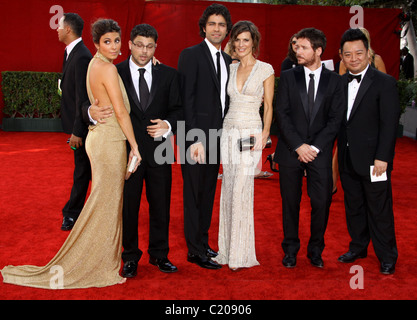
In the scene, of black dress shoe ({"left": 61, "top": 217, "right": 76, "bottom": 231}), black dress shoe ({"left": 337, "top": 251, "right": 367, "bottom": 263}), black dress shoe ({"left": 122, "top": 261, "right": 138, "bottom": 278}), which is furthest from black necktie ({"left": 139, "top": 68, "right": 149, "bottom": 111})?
black dress shoe ({"left": 337, "top": 251, "right": 367, "bottom": 263})

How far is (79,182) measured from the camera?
4.55 meters

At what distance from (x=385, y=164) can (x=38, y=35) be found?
9373 millimetres

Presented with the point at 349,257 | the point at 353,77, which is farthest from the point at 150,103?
the point at 349,257

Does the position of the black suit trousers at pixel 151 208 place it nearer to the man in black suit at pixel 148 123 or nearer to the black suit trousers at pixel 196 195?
the man in black suit at pixel 148 123

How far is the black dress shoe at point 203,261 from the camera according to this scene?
143 inches

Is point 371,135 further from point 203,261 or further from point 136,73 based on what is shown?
point 136,73

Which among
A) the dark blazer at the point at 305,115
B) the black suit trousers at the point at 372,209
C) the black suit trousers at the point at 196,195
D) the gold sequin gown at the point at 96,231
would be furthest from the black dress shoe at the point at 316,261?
the gold sequin gown at the point at 96,231

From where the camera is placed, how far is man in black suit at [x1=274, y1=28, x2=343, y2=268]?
140 inches

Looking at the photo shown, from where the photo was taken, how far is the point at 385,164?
349 cm

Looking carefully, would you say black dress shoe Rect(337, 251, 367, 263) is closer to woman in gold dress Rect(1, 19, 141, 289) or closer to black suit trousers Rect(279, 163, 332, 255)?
black suit trousers Rect(279, 163, 332, 255)

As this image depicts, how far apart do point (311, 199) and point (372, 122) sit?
0.69m
